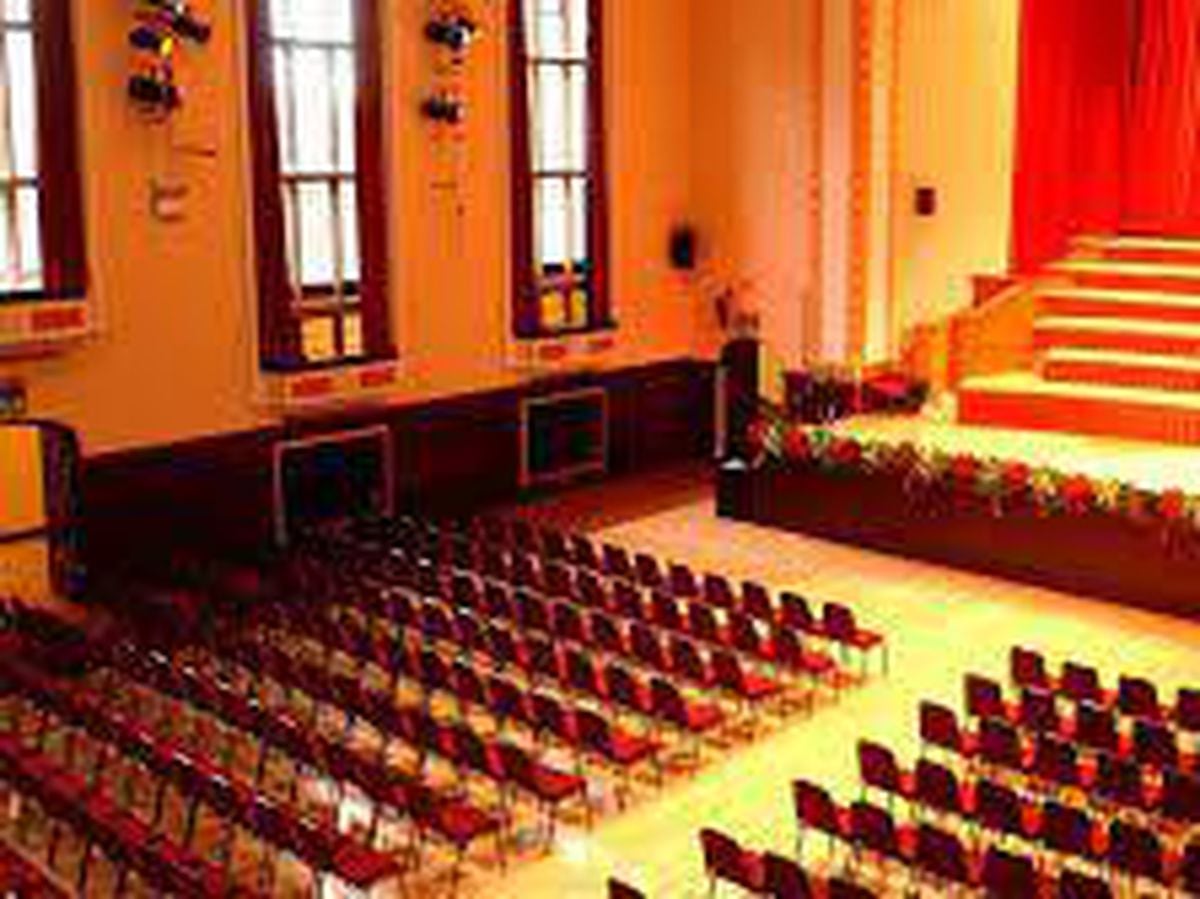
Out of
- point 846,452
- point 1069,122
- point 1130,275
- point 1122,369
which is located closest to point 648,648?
point 846,452

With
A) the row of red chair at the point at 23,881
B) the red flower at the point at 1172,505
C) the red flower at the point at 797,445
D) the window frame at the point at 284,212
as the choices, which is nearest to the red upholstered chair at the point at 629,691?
the row of red chair at the point at 23,881

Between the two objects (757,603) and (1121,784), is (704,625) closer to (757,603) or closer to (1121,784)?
(757,603)

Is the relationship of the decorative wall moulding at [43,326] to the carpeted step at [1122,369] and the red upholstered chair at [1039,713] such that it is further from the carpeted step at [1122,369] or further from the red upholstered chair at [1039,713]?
the carpeted step at [1122,369]

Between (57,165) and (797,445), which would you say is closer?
(57,165)

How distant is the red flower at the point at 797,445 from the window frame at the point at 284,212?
12.4 ft

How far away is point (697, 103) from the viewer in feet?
60.3

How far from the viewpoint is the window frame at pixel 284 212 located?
46.5 ft

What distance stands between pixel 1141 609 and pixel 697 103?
8.26 meters

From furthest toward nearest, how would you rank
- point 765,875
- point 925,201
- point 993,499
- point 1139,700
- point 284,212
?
point 925,201 < point 284,212 < point 993,499 < point 1139,700 < point 765,875

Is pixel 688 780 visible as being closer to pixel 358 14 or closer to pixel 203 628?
pixel 203 628

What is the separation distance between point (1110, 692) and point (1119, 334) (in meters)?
6.97

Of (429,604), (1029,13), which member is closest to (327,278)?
(429,604)

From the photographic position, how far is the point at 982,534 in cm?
1363

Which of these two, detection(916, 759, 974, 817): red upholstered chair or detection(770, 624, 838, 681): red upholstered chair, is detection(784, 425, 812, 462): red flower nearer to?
detection(770, 624, 838, 681): red upholstered chair
